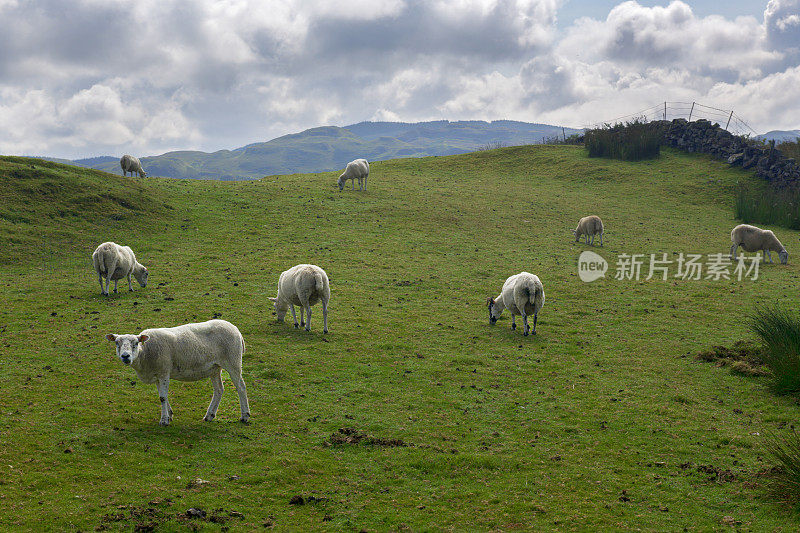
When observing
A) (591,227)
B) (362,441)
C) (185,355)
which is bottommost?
(362,441)

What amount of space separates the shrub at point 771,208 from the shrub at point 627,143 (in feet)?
52.9

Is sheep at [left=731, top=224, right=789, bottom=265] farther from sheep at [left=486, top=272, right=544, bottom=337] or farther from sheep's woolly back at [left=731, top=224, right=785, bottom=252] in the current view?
sheep at [left=486, top=272, right=544, bottom=337]

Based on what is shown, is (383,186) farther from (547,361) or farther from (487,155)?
(547,361)

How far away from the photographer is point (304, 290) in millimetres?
18016

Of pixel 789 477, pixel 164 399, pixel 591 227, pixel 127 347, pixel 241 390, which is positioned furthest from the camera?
pixel 591 227

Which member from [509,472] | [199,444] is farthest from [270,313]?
[509,472]

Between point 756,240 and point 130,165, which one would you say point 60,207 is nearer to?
point 130,165

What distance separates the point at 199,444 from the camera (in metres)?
11.0

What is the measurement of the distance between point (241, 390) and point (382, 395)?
12.4 feet

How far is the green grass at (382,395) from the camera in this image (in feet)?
30.8

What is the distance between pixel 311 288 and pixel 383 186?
1337 inches

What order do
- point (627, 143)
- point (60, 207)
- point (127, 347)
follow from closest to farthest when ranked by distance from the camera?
point (127, 347)
point (60, 207)
point (627, 143)

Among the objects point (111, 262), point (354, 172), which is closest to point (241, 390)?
point (111, 262)

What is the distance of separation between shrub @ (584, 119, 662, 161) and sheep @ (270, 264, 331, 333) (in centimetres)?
5523
